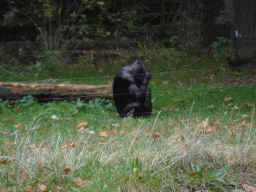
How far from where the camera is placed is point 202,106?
5.31 meters

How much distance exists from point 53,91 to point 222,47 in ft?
17.0

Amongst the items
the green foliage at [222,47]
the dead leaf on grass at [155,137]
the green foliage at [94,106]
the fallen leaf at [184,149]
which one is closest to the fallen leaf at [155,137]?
the dead leaf on grass at [155,137]

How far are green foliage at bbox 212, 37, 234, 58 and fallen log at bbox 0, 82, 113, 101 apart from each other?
3.72 m

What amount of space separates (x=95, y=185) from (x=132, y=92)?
252 cm

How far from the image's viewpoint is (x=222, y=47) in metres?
8.67

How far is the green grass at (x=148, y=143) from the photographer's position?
2.75 m

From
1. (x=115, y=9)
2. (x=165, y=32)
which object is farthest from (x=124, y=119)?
(x=115, y=9)

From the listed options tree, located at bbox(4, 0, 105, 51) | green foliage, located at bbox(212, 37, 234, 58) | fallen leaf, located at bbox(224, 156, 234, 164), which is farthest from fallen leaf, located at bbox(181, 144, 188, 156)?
tree, located at bbox(4, 0, 105, 51)

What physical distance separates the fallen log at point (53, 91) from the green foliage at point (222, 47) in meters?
3.72

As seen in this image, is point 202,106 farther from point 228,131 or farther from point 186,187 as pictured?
point 186,187

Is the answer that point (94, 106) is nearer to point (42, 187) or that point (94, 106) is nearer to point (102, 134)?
point (102, 134)

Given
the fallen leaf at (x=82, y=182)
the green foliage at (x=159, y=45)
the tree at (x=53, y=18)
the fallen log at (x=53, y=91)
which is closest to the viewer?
the fallen leaf at (x=82, y=182)

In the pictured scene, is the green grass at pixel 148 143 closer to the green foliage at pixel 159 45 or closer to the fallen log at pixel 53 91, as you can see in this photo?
the fallen log at pixel 53 91

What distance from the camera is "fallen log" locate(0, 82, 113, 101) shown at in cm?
628
